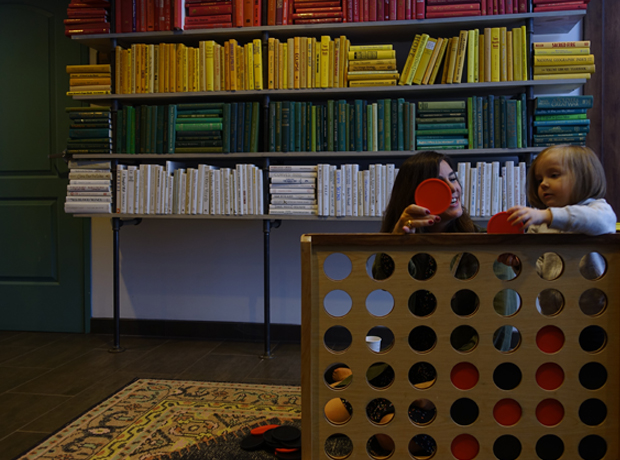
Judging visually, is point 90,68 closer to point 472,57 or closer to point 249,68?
point 249,68

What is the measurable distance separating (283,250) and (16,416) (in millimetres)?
1652

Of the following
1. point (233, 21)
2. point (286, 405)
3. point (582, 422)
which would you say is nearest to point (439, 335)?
point (582, 422)

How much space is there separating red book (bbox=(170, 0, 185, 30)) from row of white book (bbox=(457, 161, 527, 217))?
66.3 inches

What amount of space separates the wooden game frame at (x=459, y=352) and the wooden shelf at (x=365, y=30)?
213cm

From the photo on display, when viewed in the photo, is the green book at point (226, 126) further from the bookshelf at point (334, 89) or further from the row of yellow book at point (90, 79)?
the row of yellow book at point (90, 79)

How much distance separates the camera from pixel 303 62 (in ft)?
8.97

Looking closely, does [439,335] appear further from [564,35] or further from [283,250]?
[564,35]

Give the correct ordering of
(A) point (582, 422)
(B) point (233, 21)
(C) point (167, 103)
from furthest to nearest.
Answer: (C) point (167, 103) < (B) point (233, 21) < (A) point (582, 422)

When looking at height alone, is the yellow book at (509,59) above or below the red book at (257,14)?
below

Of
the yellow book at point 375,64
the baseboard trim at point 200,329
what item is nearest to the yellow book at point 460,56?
the yellow book at point 375,64

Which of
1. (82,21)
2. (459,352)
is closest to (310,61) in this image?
(82,21)

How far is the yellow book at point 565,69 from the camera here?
2516 millimetres

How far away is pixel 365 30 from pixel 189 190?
1.30m

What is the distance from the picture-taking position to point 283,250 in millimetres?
3195
